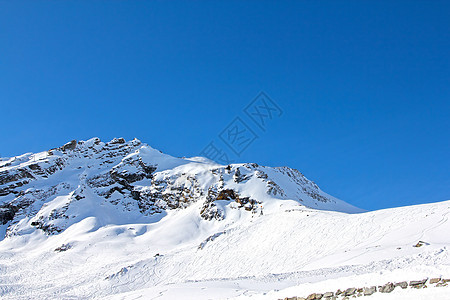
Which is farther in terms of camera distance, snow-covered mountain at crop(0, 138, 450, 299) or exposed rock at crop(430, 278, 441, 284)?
snow-covered mountain at crop(0, 138, 450, 299)

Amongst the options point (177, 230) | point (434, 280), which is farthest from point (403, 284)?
point (177, 230)

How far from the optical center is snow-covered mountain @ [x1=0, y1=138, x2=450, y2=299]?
1984 cm

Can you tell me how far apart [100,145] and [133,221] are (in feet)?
158

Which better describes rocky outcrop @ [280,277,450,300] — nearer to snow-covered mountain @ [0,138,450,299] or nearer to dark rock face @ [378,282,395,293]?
dark rock face @ [378,282,395,293]

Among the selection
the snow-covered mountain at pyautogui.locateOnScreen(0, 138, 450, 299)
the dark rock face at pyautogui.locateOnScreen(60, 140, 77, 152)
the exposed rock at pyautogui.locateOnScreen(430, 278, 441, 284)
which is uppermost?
the dark rock face at pyautogui.locateOnScreen(60, 140, 77, 152)

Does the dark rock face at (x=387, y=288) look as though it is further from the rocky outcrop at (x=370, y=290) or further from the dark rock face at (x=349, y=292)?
the dark rock face at (x=349, y=292)

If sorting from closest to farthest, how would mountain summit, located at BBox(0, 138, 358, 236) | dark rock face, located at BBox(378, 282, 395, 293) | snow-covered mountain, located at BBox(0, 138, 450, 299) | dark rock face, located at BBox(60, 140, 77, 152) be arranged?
dark rock face, located at BBox(378, 282, 395, 293)
snow-covered mountain, located at BBox(0, 138, 450, 299)
mountain summit, located at BBox(0, 138, 358, 236)
dark rock face, located at BBox(60, 140, 77, 152)

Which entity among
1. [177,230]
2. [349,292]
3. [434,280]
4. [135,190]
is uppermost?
[135,190]

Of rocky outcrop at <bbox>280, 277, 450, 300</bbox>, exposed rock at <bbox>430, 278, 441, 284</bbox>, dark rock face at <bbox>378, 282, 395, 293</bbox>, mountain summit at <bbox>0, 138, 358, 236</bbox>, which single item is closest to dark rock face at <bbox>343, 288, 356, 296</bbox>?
rocky outcrop at <bbox>280, 277, 450, 300</bbox>

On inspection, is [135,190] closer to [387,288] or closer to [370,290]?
[370,290]

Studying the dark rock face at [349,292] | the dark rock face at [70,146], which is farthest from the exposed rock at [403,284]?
the dark rock face at [70,146]

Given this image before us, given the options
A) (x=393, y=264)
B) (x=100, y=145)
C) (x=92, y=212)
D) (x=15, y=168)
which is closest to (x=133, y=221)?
(x=92, y=212)

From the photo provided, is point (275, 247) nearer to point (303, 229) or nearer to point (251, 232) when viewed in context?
point (303, 229)

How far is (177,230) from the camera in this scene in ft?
176
